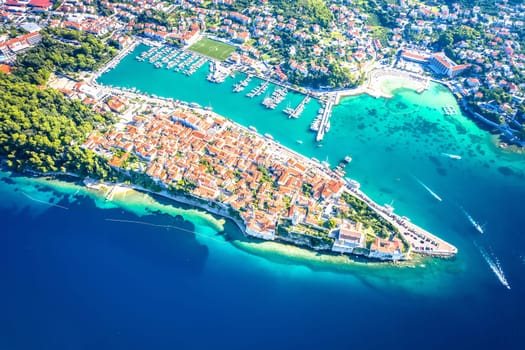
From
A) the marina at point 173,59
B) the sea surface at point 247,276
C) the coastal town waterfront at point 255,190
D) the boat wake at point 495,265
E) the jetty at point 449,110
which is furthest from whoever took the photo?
the marina at point 173,59

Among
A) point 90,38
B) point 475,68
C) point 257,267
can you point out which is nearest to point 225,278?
point 257,267

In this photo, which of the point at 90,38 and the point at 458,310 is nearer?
the point at 458,310

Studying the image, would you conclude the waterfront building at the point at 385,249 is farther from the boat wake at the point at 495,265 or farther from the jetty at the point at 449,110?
the jetty at the point at 449,110

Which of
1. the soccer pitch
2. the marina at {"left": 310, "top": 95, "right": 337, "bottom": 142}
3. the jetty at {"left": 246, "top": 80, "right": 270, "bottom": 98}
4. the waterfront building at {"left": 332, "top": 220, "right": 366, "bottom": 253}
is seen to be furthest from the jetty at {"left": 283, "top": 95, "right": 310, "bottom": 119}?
the waterfront building at {"left": 332, "top": 220, "right": 366, "bottom": 253}

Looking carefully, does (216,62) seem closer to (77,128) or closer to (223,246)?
(77,128)

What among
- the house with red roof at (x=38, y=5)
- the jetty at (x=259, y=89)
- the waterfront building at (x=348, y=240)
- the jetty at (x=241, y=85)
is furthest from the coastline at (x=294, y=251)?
the house with red roof at (x=38, y=5)

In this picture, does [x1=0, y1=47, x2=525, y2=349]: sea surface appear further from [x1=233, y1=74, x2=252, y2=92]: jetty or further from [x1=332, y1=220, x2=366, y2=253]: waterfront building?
[x1=233, y1=74, x2=252, y2=92]: jetty
